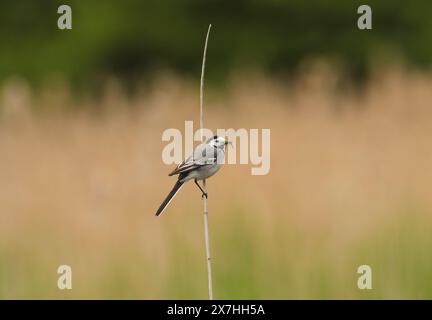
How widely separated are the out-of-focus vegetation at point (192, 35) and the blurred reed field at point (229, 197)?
4.27 m

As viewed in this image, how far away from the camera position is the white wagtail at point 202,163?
4.22m

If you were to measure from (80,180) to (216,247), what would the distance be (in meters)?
1.26

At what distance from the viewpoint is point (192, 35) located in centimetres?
1098

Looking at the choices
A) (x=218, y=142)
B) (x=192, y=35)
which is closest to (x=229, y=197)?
(x=218, y=142)

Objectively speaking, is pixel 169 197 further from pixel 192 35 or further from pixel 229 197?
pixel 192 35

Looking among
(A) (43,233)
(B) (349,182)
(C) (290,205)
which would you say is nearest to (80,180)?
(A) (43,233)

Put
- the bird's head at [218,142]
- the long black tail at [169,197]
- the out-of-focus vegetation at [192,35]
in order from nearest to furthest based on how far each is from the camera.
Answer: the long black tail at [169,197] → the bird's head at [218,142] → the out-of-focus vegetation at [192,35]

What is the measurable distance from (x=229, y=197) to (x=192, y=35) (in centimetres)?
638

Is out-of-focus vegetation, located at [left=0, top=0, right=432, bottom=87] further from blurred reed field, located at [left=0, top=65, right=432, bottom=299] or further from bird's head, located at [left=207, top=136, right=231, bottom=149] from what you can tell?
bird's head, located at [left=207, top=136, right=231, bottom=149]

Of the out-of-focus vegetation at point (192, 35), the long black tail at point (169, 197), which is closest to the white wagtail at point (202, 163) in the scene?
the long black tail at point (169, 197)

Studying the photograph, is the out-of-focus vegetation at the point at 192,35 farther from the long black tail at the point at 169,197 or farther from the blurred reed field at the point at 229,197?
the long black tail at the point at 169,197

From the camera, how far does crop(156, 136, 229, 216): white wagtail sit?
4.22 m

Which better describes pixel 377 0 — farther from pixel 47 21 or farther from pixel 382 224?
pixel 382 224

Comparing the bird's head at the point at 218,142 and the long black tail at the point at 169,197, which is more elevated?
the bird's head at the point at 218,142
